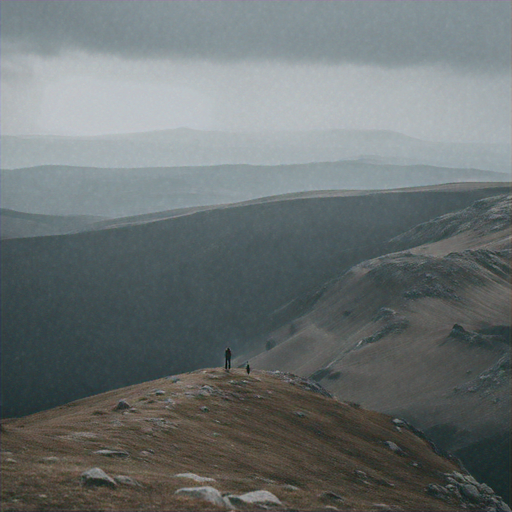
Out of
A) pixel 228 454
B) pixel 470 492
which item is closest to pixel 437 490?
pixel 470 492

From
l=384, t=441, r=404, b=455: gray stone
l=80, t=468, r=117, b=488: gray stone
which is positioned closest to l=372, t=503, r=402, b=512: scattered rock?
l=80, t=468, r=117, b=488: gray stone

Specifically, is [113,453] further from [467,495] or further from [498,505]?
[498,505]

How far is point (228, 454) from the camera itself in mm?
29953

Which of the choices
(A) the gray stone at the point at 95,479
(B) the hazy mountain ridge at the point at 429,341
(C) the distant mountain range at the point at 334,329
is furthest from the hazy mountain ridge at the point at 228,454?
(C) the distant mountain range at the point at 334,329

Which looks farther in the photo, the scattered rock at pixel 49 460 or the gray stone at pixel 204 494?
the scattered rock at pixel 49 460

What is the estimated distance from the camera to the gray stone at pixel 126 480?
19094mm

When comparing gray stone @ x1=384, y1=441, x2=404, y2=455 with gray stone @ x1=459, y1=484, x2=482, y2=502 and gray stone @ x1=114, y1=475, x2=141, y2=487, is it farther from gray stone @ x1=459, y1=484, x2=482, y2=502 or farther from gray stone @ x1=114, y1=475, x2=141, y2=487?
gray stone @ x1=114, y1=475, x2=141, y2=487

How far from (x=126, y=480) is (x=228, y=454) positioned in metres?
11.3

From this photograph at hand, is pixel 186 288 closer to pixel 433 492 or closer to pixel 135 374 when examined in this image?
pixel 135 374

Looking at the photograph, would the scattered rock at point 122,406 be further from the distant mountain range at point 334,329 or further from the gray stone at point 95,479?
the distant mountain range at point 334,329

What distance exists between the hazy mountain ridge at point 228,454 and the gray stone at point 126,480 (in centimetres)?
5

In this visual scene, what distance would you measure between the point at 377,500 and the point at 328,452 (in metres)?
8.29

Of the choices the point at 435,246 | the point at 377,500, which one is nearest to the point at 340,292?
the point at 435,246

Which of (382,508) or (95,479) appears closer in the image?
(95,479)
